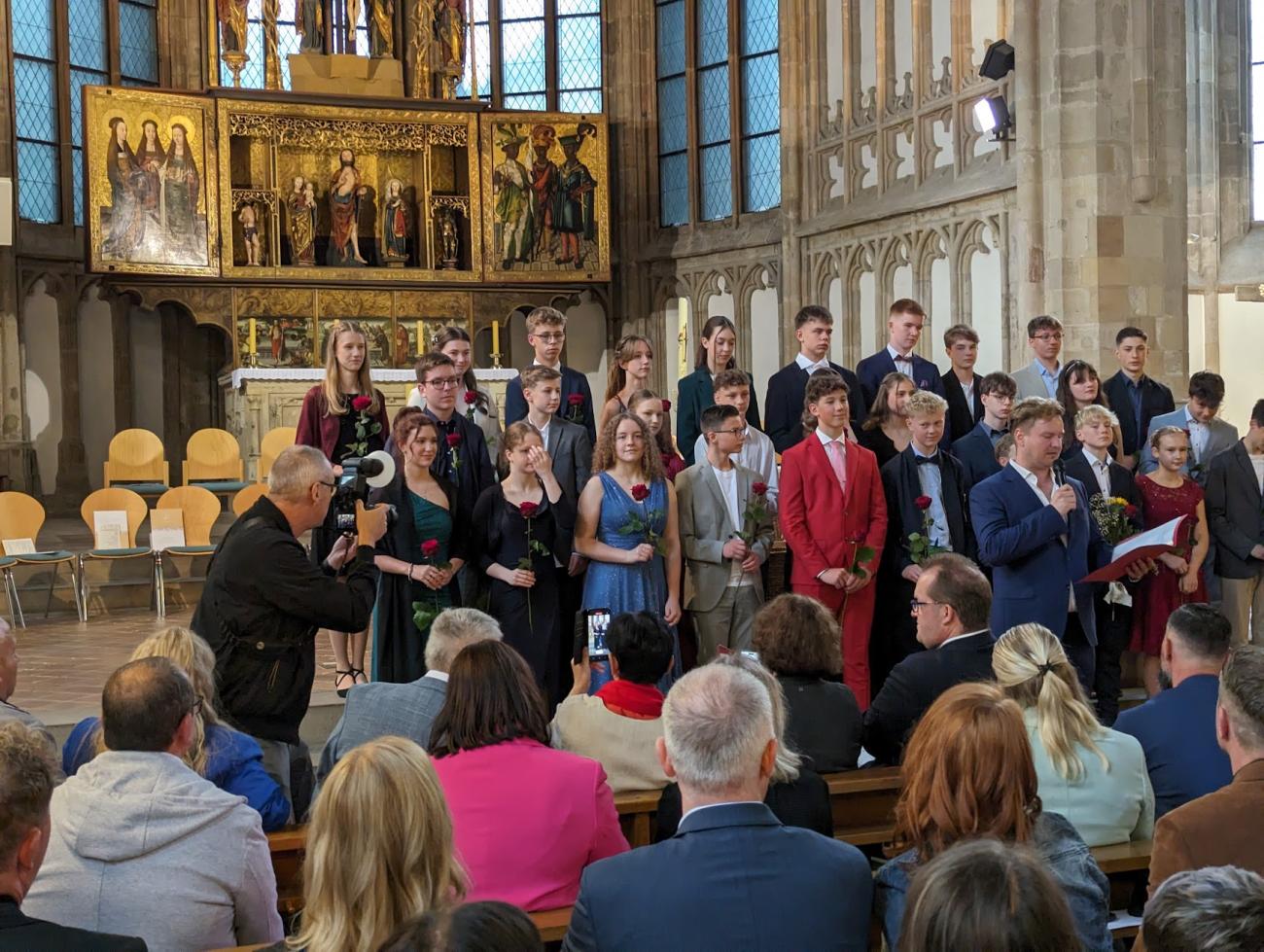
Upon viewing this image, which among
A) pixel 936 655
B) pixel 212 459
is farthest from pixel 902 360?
pixel 212 459

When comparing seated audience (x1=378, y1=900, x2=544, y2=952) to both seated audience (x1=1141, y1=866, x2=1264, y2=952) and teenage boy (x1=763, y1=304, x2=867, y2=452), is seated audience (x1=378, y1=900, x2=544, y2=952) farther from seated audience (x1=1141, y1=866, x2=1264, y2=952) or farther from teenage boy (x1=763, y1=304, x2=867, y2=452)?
teenage boy (x1=763, y1=304, x2=867, y2=452)

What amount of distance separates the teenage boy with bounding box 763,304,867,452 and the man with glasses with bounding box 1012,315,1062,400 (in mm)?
869

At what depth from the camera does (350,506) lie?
17.2ft

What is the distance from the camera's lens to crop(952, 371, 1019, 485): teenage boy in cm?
706

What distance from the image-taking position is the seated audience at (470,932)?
1710 mm

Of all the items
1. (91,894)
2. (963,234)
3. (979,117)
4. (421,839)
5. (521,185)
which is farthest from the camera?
(521,185)

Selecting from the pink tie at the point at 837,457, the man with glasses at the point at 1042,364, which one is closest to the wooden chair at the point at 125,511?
the pink tie at the point at 837,457

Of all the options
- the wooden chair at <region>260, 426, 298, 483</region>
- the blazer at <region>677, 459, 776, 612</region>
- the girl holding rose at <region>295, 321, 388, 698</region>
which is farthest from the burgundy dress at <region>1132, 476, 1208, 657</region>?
the wooden chair at <region>260, 426, 298, 483</region>

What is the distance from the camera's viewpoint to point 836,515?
6.57 m

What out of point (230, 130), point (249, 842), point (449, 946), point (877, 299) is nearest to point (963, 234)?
point (877, 299)

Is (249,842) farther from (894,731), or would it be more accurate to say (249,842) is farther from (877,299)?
(877,299)

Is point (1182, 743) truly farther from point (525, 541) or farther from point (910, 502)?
point (525, 541)

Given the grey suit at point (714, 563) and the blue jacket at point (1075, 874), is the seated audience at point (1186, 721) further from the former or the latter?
the grey suit at point (714, 563)

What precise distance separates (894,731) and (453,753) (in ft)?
5.02
